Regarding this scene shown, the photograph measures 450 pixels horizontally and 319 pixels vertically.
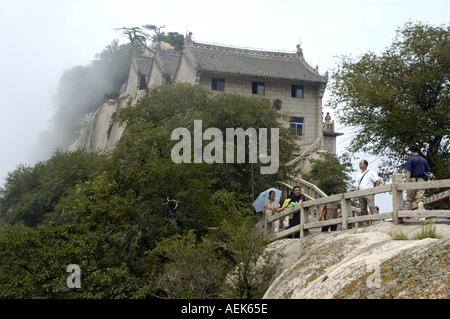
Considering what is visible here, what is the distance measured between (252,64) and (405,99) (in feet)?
77.2

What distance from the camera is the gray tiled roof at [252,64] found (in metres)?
41.6

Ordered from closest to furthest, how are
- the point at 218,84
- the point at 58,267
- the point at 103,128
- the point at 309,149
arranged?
the point at 58,267, the point at 309,149, the point at 218,84, the point at 103,128

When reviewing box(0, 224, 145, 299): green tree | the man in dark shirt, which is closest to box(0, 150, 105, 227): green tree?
box(0, 224, 145, 299): green tree

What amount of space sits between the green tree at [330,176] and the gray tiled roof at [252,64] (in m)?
9.95

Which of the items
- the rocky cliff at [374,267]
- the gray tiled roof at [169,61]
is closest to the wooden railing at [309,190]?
the rocky cliff at [374,267]

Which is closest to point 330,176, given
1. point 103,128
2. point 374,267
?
point 374,267

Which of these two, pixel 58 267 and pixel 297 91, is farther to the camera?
pixel 297 91

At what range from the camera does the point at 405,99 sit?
2144 cm

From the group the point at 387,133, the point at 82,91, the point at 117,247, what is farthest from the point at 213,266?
the point at 82,91

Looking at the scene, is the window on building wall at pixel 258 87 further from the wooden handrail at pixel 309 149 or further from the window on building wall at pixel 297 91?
the wooden handrail at pixel 309 149

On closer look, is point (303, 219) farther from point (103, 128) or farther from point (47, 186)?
point (103, 128)

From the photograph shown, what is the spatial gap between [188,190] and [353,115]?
891cm

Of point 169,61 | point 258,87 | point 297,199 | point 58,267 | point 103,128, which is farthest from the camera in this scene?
point 103,128

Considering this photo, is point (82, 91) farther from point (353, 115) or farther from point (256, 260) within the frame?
point (256, 260)
